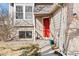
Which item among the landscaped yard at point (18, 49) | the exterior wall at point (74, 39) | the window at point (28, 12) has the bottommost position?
the landscaped yard at point (18, 49)

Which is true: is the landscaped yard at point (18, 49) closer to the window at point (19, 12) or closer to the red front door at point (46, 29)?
the red front door at point (46, 29)

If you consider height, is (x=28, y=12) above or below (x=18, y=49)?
above

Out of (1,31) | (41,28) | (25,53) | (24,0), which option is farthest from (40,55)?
(24,0)

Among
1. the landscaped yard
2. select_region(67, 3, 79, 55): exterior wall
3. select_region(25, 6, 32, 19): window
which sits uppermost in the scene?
select_region(25, 6, 32, 19): window

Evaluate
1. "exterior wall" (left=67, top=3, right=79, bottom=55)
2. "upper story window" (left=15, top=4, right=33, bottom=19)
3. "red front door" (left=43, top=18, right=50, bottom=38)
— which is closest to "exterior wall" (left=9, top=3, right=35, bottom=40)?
"upper story window" (left=15, top=4, right=33, bottom=19)

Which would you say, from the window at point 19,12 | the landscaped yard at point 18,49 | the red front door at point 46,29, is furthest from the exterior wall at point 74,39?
the window at point 19,12

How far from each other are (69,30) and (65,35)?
0.08m

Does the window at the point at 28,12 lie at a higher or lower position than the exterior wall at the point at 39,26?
higher

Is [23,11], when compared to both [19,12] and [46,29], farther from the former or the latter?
[46,29]

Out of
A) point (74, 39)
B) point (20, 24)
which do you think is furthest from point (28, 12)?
point (74, 39)

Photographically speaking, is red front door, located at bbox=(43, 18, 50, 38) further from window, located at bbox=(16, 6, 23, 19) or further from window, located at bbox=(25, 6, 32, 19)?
window, located at bbox=(16, 6, 23, 19)

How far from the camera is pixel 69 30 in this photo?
239 centimetres

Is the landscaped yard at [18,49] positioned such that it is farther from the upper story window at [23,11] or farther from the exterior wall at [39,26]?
the upper story window at [23,11]

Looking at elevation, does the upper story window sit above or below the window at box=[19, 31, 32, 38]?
above
